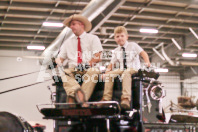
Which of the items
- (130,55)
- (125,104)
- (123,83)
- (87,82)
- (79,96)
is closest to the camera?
(79,96)

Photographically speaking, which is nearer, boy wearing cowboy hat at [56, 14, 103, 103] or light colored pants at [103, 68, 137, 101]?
light colored pants at [103, 68, 137, 101]

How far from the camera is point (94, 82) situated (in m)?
4.39

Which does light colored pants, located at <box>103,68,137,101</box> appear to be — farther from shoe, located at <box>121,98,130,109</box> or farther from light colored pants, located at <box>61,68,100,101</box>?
light colored pants, located at <box>61,68,100,101</box>

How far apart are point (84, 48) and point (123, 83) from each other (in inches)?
38.2

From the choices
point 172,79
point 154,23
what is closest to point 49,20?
point 154,23

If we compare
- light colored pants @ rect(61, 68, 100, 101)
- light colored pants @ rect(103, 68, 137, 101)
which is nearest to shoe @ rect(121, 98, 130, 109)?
light colored pants @ rect(103, 68, 137, 101)

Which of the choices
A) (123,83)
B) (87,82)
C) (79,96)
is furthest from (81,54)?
(79,96)

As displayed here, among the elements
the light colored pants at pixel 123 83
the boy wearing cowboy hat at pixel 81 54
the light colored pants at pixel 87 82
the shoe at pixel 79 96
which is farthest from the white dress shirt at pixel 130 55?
the shoe at pixel 79 96

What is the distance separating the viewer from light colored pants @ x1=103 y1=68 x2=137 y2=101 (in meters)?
4.09

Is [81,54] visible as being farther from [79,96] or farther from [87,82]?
[79,96]

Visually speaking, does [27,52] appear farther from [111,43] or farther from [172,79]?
[172,79]

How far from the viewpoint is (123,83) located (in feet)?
13.6

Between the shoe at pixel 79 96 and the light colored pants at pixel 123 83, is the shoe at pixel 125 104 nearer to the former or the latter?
the light colored pants at pixel 123 83

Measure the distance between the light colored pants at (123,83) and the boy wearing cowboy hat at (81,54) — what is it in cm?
19
